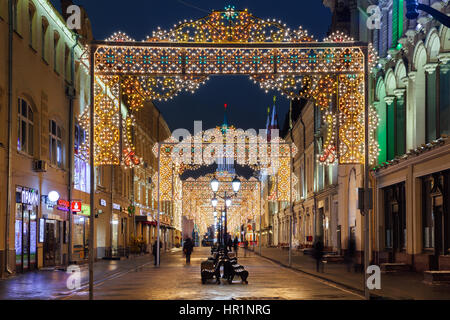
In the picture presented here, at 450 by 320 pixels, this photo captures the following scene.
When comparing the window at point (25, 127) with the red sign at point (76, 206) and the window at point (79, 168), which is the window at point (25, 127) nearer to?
the red sign at point (76, 206)

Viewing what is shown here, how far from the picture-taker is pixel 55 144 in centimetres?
3619

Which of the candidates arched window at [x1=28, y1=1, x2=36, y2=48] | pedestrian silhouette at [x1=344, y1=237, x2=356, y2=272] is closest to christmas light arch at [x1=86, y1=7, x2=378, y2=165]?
arched window at [x1=28, y1=1, x2=36, y2=48]

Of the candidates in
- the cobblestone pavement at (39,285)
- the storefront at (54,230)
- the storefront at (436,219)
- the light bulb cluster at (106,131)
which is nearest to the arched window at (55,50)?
the storefront at (54,230)

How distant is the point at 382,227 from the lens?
35531 millimetres

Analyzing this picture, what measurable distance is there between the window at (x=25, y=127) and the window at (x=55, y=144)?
2940mm

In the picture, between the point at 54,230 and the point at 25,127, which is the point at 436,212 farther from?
the point at 54,230

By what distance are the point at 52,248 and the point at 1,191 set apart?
28.3 feet

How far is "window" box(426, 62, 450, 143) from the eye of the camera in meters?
26.5

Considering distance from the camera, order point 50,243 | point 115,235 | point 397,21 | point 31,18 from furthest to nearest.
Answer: point 115,235
point 50,243
point 397,21
point 31,18

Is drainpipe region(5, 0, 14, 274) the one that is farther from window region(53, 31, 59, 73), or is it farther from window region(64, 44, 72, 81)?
window region(64, 44, 72, 81)

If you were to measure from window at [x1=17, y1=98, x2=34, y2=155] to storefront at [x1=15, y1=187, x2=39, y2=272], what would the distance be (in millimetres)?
1745

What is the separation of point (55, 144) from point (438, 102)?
18.3 m

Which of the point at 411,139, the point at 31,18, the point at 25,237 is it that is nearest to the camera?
the point at 411,139

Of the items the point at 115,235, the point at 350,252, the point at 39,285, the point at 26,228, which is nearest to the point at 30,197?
the point at 26,228
